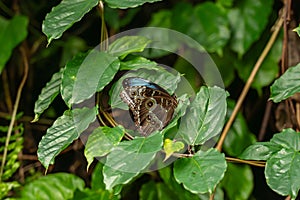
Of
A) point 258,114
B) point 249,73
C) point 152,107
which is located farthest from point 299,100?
point 152,107

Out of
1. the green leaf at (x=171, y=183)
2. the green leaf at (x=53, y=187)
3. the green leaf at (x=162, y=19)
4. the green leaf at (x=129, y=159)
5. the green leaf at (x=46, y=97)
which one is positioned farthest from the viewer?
the green leaf at (x=162, y=19)

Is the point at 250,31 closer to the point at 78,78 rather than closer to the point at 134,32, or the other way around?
the point at 134,32

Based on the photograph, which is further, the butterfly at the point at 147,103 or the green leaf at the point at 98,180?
the green leaf at the point at 98,180

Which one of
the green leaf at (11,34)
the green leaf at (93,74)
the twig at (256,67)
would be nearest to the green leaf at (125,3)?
the green leaf at (93,74)

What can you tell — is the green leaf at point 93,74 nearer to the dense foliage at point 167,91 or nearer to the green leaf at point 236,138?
the dense foliage at point 167,91

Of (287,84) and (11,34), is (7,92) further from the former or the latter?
(287,84)

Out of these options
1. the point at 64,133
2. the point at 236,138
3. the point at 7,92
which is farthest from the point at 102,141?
the point at 7,92

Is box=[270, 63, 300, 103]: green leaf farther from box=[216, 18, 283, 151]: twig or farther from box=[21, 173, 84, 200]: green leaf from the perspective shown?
box=[21, 173, 84, 200]: green leaf
